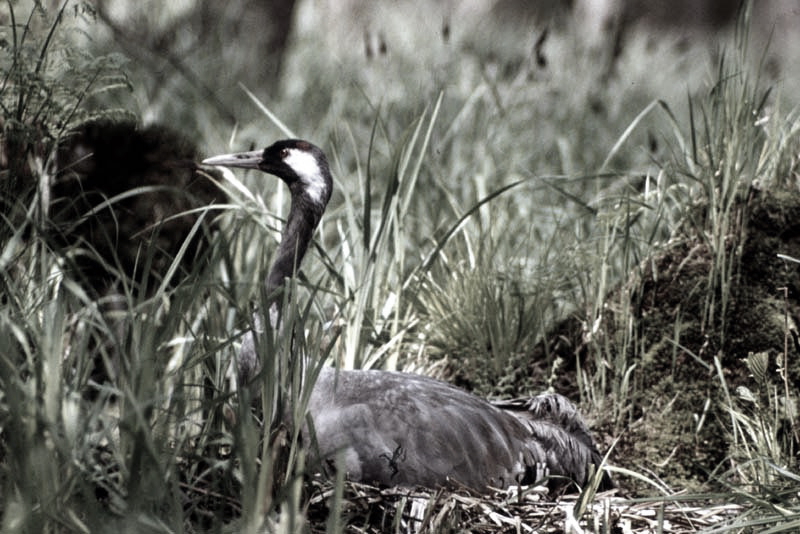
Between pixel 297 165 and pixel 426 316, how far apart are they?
0.90 m

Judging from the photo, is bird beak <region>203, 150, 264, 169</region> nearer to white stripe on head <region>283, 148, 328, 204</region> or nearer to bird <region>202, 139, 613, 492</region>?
bird <region>202, 139, 613, 492</region>

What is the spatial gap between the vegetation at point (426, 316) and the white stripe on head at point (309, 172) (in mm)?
192

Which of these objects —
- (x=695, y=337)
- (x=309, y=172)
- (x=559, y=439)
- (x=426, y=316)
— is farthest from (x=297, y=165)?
(x=695, y=337)

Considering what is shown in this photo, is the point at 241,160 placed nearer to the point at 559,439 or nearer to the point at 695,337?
the point at 559,439

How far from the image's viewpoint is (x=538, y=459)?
3938 mm

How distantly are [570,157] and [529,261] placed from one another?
1872mm

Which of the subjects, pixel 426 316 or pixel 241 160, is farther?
pixel 426 316

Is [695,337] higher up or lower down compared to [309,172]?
lower down

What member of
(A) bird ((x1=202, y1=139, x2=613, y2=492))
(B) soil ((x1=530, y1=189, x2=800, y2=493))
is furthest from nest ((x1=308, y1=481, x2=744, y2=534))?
(B) soil ((x1=530, y1=189, x2=800, y2=493))

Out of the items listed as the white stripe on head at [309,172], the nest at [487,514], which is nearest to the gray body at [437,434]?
the nest at [487,514]

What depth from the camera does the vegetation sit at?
7.71 ft

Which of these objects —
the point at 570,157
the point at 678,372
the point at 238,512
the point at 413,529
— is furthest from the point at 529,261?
the point at 238,512

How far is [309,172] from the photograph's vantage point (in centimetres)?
416

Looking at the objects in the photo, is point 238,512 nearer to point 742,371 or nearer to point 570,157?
point 742,371
